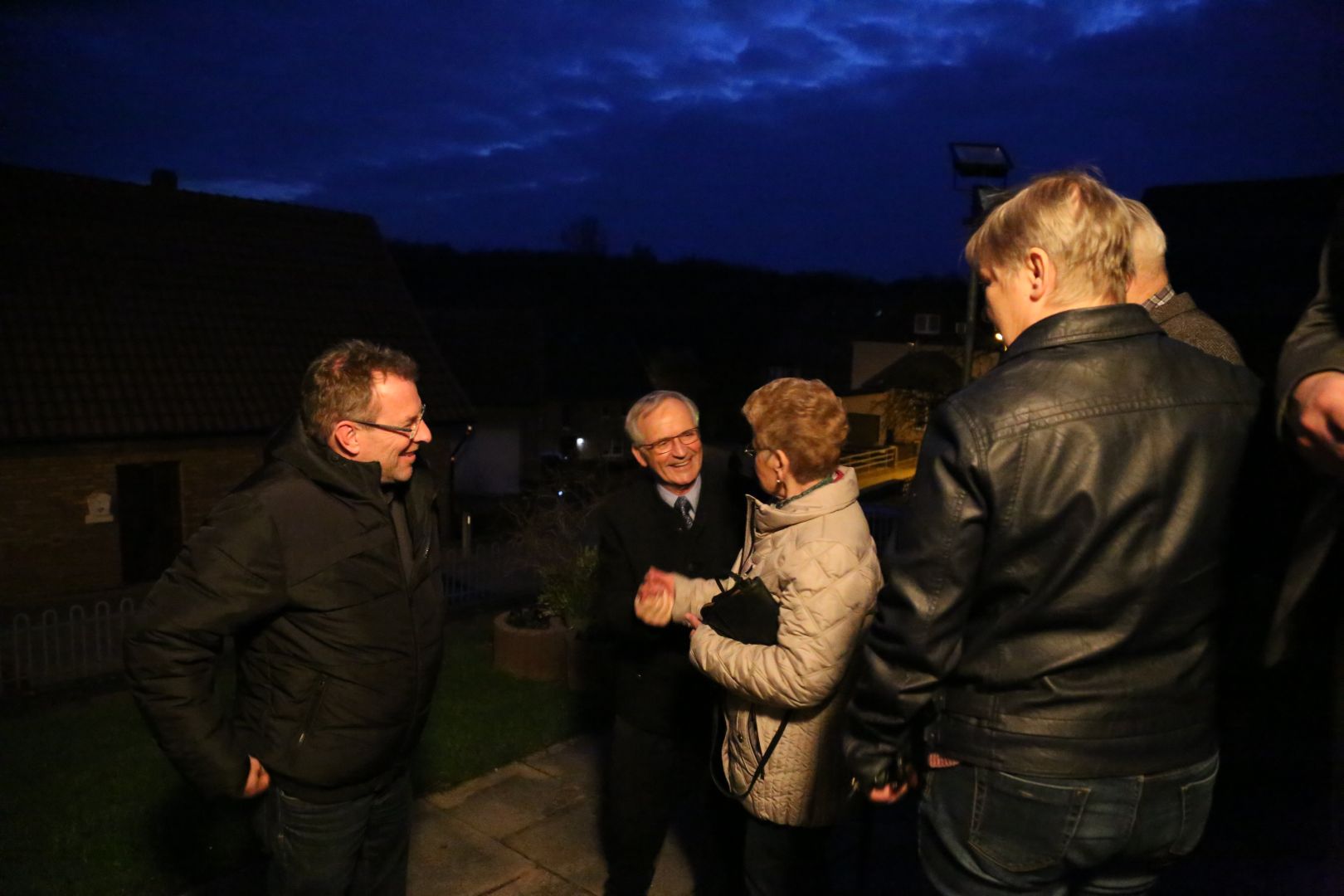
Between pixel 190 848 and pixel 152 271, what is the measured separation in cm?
1414

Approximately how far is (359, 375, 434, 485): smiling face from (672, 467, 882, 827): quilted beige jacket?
1.06 meters

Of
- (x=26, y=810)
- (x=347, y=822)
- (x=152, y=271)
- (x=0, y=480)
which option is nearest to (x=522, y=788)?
(x=347, y=822)

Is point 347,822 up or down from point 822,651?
down

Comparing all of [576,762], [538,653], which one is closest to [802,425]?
[576,762]

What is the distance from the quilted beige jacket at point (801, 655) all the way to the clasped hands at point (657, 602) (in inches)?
8.2

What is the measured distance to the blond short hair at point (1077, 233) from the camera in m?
1.69

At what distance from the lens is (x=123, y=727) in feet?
22.7

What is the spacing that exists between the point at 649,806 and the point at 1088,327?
A: 7.74 feet

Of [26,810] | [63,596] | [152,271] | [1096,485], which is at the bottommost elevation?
[63,596]

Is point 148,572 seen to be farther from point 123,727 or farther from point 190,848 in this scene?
point 190,848

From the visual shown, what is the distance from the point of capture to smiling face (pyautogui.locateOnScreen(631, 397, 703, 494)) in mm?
3221

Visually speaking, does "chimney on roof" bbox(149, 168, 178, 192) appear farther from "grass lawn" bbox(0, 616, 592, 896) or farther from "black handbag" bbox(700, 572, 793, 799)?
"black handbag" bbox(700, 572, 793, 799)

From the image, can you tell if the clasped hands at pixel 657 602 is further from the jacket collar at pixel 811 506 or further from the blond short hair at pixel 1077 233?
the blond short hair at pixel 1077 233

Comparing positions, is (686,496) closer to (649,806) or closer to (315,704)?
(649,806)
